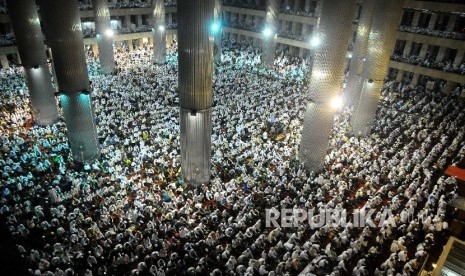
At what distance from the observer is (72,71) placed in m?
15.9

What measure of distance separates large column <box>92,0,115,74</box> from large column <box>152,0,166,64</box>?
4.28m

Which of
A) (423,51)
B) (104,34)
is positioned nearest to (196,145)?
(104,34)

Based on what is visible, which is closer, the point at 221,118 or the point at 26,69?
the point at 26,69

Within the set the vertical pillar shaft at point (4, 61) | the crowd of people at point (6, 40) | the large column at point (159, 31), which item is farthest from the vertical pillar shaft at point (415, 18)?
the vertical pillar shaft at point (4, 61)

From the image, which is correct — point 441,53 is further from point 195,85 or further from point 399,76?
point 195,85

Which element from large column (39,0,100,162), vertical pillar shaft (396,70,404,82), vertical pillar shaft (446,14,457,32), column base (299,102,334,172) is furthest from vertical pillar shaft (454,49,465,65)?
large column (39,0,100,162)

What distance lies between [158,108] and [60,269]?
542 inches

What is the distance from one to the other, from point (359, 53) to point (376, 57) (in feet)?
11.6

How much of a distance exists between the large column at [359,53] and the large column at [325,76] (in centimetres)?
667

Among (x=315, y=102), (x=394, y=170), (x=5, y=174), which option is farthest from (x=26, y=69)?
(x=394, y=170)

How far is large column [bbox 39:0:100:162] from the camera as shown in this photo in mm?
15055

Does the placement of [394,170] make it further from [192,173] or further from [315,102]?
[192,173]

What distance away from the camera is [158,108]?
23.3 meters

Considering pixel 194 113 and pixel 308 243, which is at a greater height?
pixel 194 113
